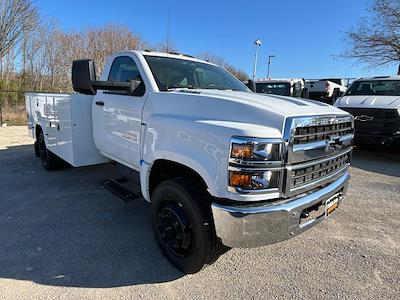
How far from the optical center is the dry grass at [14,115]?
13.8 m

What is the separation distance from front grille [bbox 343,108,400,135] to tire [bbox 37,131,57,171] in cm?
680

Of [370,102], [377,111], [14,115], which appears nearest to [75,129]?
[377,111]

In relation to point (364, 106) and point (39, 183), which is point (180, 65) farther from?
point (364, 106)

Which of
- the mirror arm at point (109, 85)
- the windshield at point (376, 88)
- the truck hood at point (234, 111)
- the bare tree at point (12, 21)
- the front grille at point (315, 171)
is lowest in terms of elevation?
the front grille at point (315, 171)

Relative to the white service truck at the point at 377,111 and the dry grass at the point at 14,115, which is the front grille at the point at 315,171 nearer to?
the white service truck at the point at 377,111

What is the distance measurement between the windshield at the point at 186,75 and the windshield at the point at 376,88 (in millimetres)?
5918

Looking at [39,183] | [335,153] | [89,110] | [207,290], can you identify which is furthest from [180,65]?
[39,183]

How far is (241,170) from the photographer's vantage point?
7.83ft

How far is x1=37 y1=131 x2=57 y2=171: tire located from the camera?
6.11 m

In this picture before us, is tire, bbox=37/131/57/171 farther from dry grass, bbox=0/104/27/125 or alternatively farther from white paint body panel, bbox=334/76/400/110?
dry grass, bbox=0/104/27/125

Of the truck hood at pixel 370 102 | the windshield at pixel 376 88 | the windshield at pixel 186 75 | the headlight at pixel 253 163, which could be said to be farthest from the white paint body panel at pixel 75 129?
the windshield at pixel 376 88

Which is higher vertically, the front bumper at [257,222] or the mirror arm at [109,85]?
the mirror arm at [109,85]

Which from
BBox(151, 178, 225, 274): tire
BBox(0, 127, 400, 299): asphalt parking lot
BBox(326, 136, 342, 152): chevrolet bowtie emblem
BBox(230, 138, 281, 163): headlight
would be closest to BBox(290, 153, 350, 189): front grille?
BBox(326, 136, 342, 152): chevrolet bowtie emblem

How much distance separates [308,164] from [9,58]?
18.6 meters
